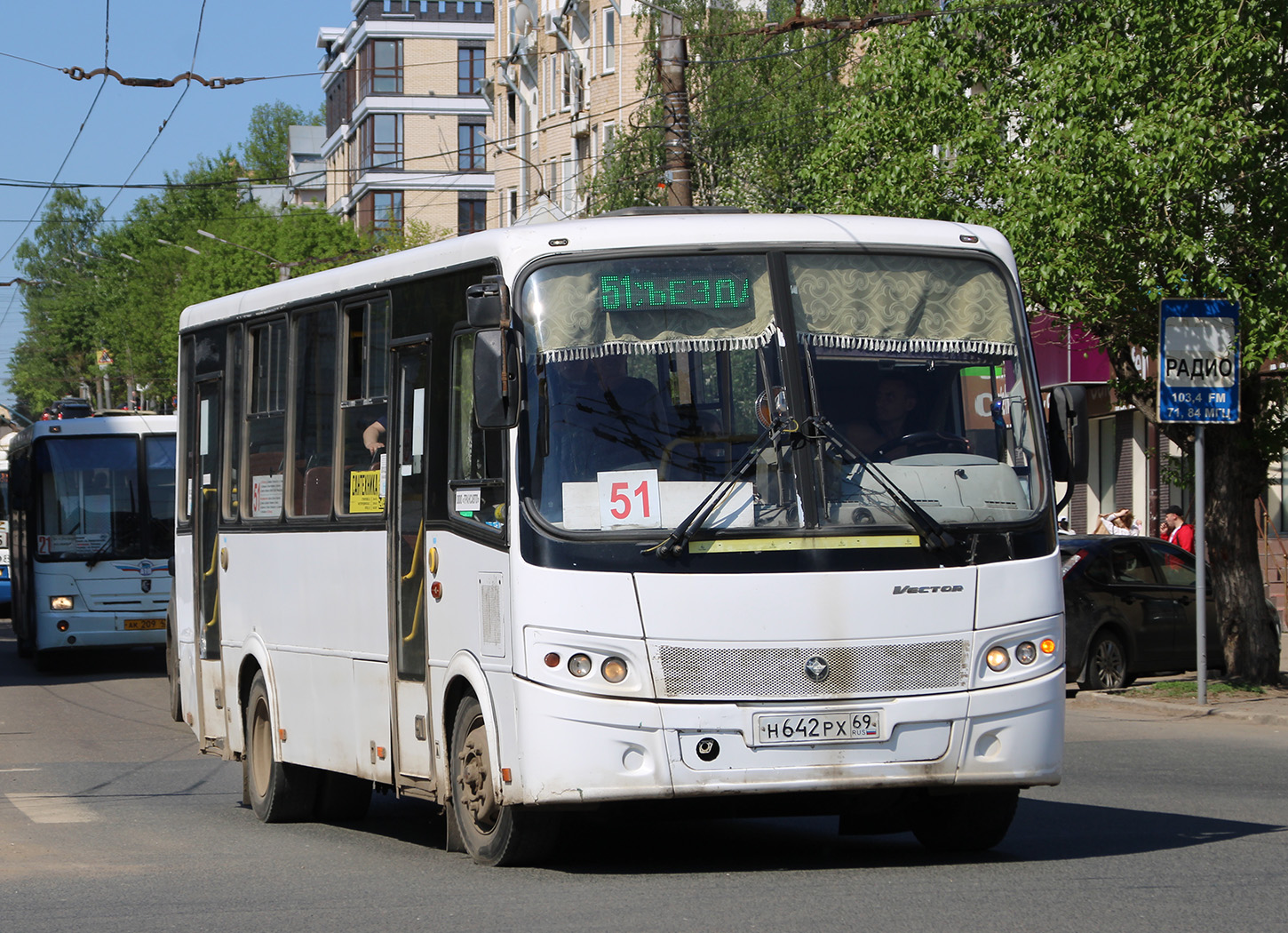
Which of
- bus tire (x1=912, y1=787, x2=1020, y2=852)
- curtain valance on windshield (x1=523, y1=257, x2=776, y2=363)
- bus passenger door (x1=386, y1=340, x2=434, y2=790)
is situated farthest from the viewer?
bus passenger door (x1=386, y1=340, x2=434, y2=790)

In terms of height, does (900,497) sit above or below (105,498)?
below

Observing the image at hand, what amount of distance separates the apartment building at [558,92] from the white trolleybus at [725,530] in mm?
47726

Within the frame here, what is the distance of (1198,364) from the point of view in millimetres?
17438

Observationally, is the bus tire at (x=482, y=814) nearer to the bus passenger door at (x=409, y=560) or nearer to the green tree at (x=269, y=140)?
the bus passenger door at (x=409, y=560)

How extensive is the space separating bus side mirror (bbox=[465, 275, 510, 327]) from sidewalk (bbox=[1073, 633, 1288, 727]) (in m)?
10.1

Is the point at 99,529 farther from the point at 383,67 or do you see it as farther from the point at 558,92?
the point at 383,67

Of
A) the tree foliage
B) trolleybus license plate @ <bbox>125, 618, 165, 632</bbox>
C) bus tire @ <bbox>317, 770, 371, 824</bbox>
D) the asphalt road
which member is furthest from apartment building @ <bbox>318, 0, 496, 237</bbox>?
bus tire @ <bbox>317, 770, 371, 824</bbox>

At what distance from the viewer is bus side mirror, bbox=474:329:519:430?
8.71 metres

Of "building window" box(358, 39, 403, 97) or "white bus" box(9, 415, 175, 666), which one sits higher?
"building window" box(358, 39, 403, 97)

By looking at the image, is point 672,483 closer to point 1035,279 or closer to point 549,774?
point 549,774

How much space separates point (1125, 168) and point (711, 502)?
1003 cm

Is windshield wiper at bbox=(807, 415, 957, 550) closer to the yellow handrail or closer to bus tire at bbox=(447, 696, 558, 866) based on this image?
bus tire at bbox=(447, 696, 558, 866)

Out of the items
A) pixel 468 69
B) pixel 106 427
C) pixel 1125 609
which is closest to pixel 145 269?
pixel 468 69

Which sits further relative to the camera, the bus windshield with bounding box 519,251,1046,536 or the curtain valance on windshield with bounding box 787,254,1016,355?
the curtain valance on windshield with bounding box 787,254,1016,355
